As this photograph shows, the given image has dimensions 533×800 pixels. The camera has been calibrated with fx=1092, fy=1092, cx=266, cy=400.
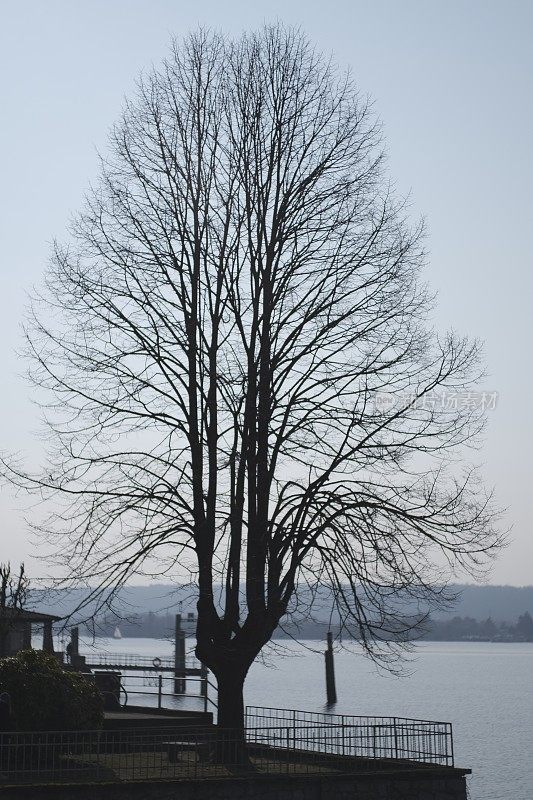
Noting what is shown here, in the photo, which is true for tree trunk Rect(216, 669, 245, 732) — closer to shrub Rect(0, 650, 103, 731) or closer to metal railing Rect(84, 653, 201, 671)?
shrub Rect(0, 650, 103, 731)

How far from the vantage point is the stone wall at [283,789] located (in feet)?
67.9

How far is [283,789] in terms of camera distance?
75.3 feet

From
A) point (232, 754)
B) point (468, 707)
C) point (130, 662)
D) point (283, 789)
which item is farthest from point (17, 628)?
point (468, 707)

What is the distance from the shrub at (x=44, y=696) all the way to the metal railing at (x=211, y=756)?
1.32 ft

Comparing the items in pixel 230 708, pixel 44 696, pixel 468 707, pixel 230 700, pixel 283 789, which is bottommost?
pixel 468 707

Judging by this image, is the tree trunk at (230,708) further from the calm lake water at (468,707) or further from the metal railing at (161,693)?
the metal railing at (161,693)

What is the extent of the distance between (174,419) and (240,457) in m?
1.98

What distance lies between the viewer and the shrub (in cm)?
2464

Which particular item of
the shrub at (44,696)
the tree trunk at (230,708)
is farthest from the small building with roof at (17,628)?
the tree trunk at (230,708)

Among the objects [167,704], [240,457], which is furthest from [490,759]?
[240,457]

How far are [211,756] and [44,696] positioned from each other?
13.3ft

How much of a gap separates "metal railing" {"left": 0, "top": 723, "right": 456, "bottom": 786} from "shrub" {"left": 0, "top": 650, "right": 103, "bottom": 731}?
0.40 meters

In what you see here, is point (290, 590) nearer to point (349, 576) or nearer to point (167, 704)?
point (349, 576)

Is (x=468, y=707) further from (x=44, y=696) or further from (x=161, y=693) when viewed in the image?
(x=44, y=696)
